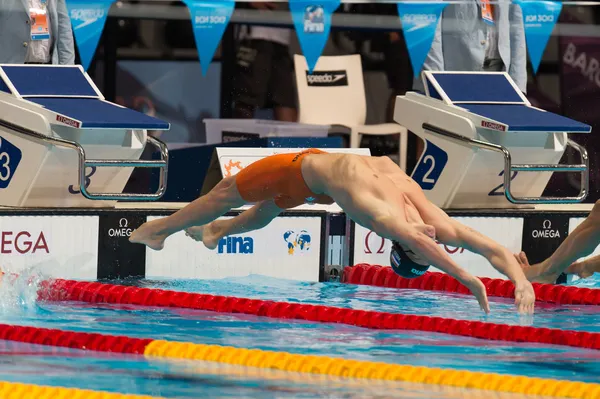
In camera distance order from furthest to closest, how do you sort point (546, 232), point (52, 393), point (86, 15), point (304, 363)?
point (86, 15)
point (546, 232)
point (304, 363)
point (52, 393)

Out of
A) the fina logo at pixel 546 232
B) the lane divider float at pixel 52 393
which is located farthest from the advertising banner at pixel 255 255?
the lane divider float at pixel 52 393

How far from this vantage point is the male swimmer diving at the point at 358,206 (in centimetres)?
596

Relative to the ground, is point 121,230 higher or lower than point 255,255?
higher

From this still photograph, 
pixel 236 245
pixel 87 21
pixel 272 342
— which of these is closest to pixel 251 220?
pixel 272 342

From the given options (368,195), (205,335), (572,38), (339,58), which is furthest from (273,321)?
(572,38)

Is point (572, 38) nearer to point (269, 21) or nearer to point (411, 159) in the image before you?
point (411, 159)

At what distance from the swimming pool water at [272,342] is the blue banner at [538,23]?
2.68 m

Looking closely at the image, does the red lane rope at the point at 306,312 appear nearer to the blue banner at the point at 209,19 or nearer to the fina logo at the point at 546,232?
the fina logo at the point at 546,232

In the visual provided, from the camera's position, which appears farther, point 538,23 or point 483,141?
point 538,23

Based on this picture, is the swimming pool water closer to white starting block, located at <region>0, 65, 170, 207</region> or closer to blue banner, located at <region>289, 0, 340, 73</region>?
white starting block, located at <region>0, 65, 170, 207</region>

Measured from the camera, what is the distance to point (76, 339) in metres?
5.95

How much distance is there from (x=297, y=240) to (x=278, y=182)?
181 cm

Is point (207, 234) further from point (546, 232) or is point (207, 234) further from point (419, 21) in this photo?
point (419, 21)

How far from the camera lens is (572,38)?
10703 mm
